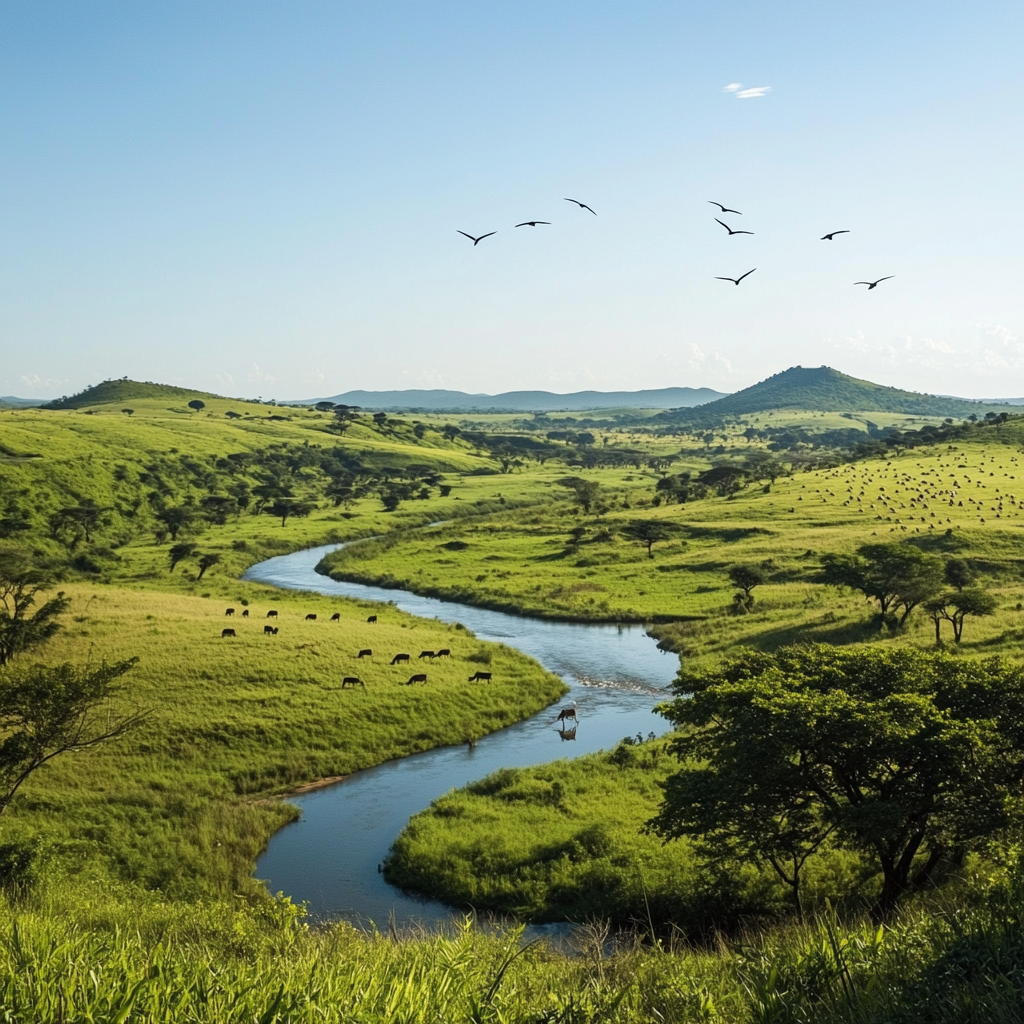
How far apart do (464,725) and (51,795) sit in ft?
68.5

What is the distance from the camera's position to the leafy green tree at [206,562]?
3629 inches

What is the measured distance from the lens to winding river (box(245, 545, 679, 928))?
29.9m

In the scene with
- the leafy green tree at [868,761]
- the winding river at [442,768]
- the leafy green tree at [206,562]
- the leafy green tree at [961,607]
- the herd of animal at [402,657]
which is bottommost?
the winding river at [442,768]

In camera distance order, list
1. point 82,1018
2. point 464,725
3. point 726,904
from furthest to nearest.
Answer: point 464,725 < point 726,904 < point 82,1018

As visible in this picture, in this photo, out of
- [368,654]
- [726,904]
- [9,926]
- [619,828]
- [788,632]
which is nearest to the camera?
[9,926]

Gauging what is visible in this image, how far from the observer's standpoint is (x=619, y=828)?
A: 1282 inches

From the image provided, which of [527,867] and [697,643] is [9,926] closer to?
[527,867]

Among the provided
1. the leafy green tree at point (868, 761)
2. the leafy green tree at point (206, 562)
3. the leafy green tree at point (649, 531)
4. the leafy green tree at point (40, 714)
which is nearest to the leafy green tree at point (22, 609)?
the leafy green tree at point (40, 714)

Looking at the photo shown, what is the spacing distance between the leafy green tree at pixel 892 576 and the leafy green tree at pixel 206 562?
63498mm

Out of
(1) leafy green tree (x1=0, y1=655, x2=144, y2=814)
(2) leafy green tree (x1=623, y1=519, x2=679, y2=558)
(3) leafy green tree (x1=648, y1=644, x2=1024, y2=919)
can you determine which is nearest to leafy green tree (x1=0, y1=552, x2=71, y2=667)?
(1) leafy green tree (x1=0, y1=655, x2=144, y2=814)

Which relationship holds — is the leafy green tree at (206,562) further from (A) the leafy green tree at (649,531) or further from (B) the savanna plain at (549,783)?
(A) the leafy green tree at (649,531)

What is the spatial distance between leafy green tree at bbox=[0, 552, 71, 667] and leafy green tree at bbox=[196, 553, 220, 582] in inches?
863

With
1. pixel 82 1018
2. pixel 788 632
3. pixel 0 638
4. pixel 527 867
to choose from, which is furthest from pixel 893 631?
pixel 82 1018

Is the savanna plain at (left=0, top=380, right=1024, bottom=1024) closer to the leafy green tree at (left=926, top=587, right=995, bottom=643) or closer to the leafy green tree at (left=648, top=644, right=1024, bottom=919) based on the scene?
the leafy green tree at (left=648, top=644, right=1024, bottom=919)
